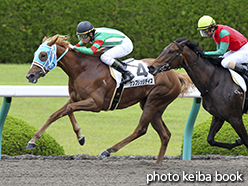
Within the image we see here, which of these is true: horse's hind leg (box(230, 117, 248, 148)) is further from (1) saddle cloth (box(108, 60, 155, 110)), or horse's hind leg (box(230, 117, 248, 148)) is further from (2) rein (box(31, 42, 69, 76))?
(2) rein (box(31, 42, 69, 76))

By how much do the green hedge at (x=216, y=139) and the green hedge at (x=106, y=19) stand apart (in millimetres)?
6621

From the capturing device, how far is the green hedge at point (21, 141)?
17.0ft

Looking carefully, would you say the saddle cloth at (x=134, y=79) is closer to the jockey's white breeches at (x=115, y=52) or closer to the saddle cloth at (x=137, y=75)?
the saddle cloth at (x=137, y=75)

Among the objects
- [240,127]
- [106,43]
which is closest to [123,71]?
[106,43]

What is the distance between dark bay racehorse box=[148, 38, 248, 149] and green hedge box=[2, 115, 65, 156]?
1.76 metres

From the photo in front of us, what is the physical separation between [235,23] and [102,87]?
28.4ft

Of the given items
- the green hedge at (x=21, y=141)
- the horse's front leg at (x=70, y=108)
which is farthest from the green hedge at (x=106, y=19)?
the horse's front leg at (x=70, y=108)

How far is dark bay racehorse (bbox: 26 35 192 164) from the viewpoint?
4594mm

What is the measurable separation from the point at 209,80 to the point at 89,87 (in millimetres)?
1281

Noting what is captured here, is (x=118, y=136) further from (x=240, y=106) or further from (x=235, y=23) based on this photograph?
(x=235, y=23)

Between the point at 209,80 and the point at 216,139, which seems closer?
the point at 209,80

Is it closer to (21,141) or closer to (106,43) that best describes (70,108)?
(106,43)

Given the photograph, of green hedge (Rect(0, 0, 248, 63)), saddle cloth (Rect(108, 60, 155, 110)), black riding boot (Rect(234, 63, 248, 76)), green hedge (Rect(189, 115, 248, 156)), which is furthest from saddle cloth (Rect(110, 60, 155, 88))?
green hedge (Rect(0, 0, 248, 63))

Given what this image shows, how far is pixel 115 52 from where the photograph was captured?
4898mm
